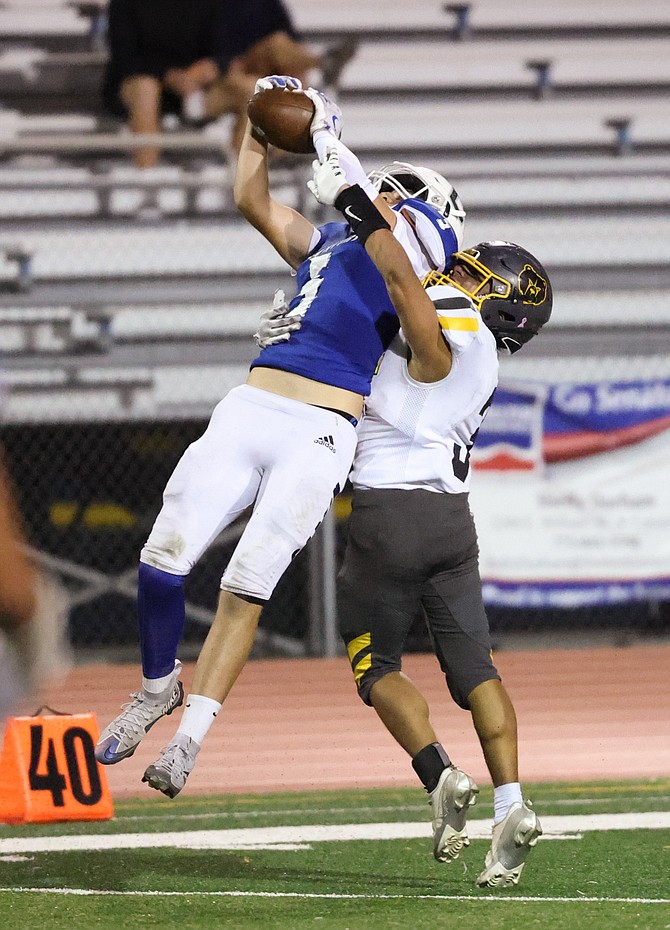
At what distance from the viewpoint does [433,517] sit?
4.43 meters

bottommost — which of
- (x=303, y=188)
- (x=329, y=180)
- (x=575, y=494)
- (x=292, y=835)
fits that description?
(x=575, y=494)

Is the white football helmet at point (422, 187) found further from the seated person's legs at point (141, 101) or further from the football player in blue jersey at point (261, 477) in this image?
the seated person's legs at point (141, 101)

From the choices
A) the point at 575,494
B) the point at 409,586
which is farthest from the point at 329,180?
the point at 575,494

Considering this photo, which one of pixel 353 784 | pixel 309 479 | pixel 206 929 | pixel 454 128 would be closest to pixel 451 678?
pixel 309 479

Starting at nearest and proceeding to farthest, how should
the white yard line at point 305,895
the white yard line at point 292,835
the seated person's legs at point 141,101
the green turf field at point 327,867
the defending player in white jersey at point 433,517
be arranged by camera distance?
1. the green turf field at point 327,867
2. the white yard line at point 305,895
3. the defending player in white jersey at point 433,517
4. the white yard line at point 292,835
5. the seated person's legs at point 141,101

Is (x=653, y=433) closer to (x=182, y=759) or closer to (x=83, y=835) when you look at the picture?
(x=83, y=835)

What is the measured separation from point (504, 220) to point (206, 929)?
333 inches

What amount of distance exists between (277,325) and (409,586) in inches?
31.8

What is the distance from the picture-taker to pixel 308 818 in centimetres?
575

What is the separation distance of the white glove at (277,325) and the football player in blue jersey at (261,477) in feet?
0.06

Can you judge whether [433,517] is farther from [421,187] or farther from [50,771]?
[50,771]

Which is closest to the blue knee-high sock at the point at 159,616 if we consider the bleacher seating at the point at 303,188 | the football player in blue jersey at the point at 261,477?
the football player in blue jersey at the point at 261,477

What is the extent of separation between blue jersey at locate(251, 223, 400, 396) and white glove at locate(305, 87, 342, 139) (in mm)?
341

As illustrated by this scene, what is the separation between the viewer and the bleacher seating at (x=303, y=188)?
10.9 meters
